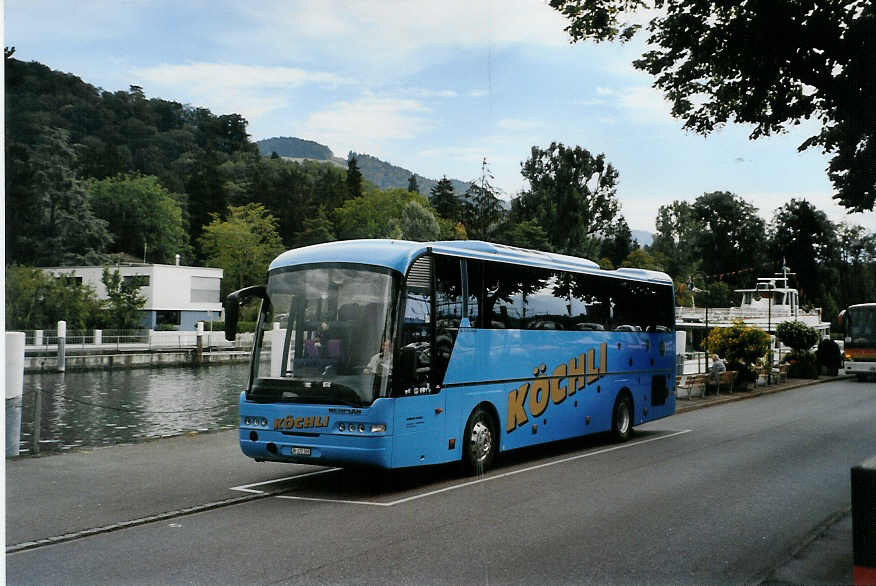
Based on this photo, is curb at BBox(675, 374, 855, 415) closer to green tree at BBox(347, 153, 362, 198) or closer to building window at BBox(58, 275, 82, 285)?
building window at BBox(58, 275, 82, 285)

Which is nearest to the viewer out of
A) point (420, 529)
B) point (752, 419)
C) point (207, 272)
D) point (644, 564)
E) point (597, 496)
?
point (644, 564)

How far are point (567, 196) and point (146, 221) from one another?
57.9 m

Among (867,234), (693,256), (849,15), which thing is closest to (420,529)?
(849,15)

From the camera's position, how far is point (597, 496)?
10.6 m

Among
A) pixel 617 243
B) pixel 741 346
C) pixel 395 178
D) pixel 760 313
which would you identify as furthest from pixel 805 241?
pixel 395 178

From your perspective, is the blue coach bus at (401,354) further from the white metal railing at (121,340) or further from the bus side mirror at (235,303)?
the white metal railing at (121,340)

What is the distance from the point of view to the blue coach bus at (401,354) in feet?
35.3

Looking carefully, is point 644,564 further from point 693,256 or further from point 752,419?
point 693,256

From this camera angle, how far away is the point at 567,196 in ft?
89.9

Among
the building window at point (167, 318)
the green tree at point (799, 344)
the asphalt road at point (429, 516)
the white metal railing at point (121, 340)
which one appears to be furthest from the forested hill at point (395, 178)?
the asphalt road at point (429, 516)

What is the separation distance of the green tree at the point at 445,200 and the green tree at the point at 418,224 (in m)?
2.95

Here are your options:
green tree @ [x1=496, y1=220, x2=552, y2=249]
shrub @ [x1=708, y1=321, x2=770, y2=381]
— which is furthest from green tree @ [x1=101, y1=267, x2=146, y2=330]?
shrub @ [x1=708, y1=321, x2=770, y2=381]

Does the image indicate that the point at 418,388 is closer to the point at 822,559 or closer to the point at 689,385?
the point at 822,559

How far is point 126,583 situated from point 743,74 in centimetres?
1107
